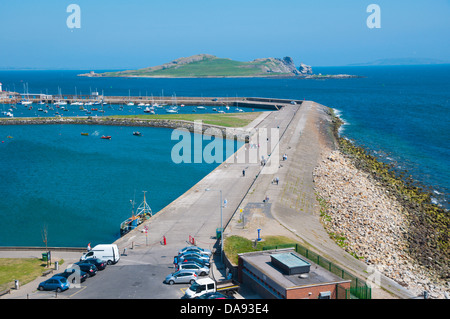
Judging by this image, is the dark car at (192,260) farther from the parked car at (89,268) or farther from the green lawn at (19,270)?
the green lawn at (19,270)

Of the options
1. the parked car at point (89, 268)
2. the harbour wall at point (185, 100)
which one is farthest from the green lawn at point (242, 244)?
the harbour wall at point (185, 100)

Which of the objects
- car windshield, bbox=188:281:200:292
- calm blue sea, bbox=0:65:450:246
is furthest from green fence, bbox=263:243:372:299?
calm blue sea, bbox=0:65:450:246

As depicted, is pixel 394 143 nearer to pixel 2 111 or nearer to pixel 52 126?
pixel 52 126

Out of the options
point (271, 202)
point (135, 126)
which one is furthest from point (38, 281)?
point (135, 126)

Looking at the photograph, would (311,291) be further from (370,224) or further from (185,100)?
(185,100)

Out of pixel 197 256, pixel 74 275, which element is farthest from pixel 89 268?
pixel 197 256

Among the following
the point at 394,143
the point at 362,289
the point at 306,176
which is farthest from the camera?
the point at 394,143
